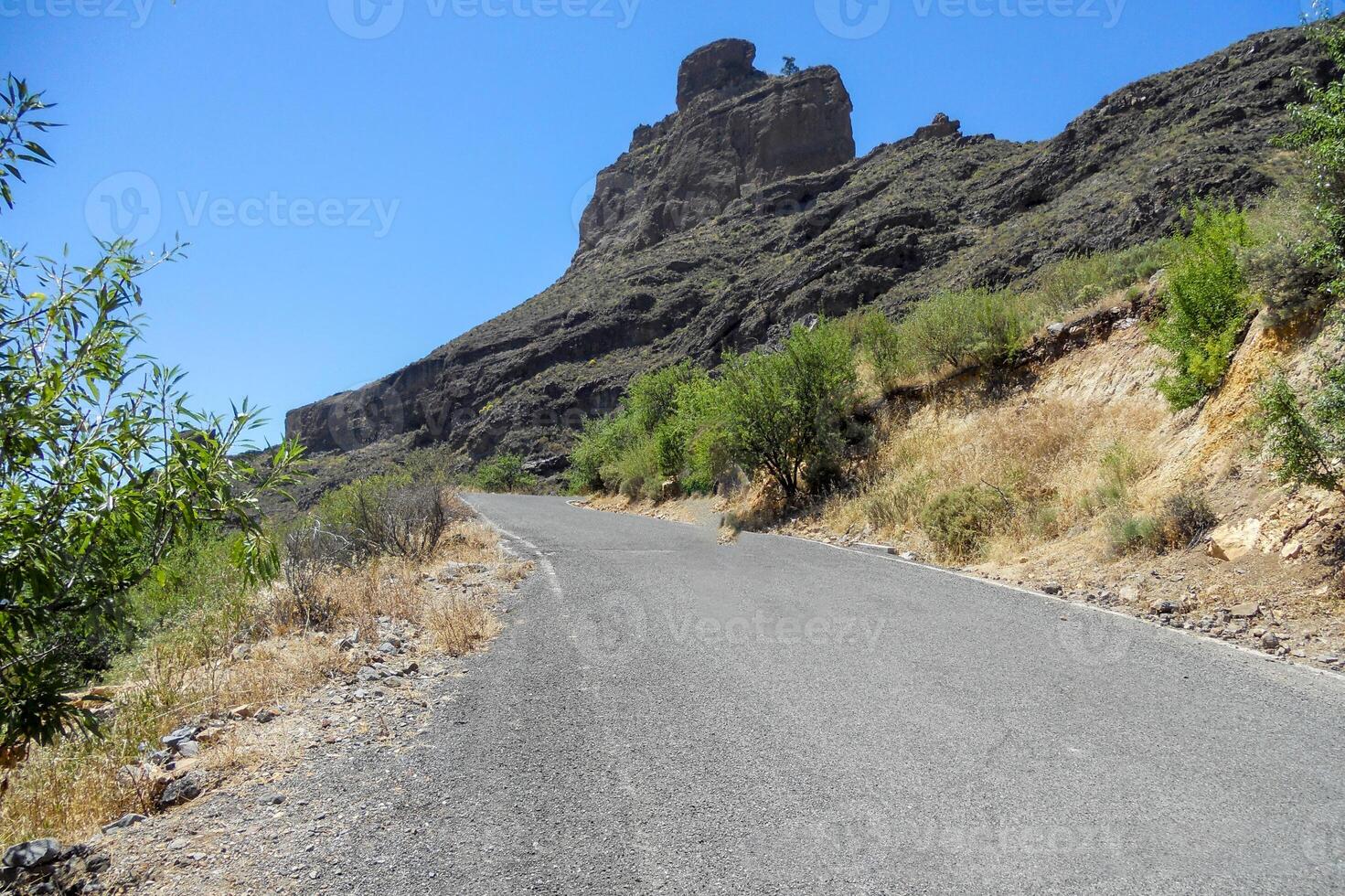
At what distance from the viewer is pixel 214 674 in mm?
5941

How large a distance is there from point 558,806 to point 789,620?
4.17m

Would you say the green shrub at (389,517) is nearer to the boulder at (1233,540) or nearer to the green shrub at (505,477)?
the boulder at (1233,540)

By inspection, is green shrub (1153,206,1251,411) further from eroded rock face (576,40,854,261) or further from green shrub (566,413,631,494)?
eroded rock face (576,40,854,261)

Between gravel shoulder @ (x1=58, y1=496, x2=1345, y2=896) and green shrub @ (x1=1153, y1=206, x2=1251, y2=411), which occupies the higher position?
green shrub @ (x1=1153, y1=206, x2=1251, y2=411)

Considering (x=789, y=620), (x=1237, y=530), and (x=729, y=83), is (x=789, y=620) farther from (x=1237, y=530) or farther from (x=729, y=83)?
(x=729, y=83)

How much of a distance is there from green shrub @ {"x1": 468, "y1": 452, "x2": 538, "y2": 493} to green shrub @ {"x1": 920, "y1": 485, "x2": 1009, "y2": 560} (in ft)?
A: 161

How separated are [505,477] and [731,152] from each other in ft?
211

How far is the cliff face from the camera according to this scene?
29062 millimetres

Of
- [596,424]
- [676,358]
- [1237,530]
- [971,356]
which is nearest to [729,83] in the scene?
[676,358]

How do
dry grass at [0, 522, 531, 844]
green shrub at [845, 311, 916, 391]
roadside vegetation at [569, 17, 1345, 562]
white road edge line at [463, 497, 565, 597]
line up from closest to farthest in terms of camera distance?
dry grass at [0, 522, 531, 844] < roadside vegetation at [569, 17, 1345, 562] < white road edge line at [463, 497, 565, 597] < green shrub at [845, 311, 916, 391]

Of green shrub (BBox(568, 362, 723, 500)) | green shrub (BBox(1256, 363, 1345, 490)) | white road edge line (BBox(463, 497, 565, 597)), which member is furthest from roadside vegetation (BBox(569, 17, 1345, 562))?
white road edge line (BBox(463, 497, 565, 597))

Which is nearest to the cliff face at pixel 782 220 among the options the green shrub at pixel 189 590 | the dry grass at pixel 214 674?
the dry grass at pixel 214 674

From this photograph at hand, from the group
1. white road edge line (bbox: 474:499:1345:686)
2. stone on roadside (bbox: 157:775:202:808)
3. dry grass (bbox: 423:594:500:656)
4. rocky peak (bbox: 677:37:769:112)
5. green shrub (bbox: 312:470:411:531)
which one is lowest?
white road edge line (bbox: 474:499:1345:686)

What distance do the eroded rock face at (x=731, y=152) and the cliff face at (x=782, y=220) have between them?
299 mm
